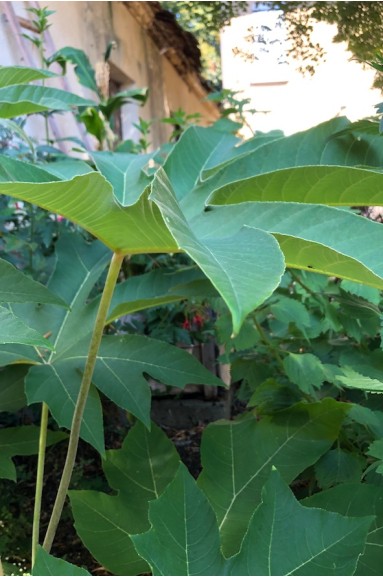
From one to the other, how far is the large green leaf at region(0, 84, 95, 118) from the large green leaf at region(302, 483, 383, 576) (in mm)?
578

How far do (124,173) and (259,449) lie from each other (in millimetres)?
A: 444

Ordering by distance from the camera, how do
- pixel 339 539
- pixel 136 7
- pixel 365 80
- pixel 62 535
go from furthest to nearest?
1. pixel 136 7
2. pixel 62 535
3. pixel 365 80
4. pixel 339 539

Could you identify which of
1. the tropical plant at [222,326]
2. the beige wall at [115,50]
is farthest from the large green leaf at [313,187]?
the beige wall at [115,50]

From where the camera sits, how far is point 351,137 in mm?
744

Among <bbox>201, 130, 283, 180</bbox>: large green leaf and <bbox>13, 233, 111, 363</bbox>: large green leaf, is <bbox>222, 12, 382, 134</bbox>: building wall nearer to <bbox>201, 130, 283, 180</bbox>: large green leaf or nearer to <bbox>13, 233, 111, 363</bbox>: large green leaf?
<bbox>201, 130, 283, 180</bbox>: large green leaf

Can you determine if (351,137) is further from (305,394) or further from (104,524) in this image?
(104,524)

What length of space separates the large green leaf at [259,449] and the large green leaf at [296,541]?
0.20m

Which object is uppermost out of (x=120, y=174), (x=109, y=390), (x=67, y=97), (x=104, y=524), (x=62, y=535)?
(x=67, y=97)

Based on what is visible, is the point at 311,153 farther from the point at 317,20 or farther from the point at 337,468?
the point at 317,20

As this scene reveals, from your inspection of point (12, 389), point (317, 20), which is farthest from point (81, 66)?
point (12, 389)

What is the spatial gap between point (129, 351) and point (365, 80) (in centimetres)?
72

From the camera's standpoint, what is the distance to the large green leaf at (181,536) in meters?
0.54

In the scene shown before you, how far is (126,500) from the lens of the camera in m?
0.81

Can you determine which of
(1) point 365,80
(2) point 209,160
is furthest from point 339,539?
(1) point 365,80
